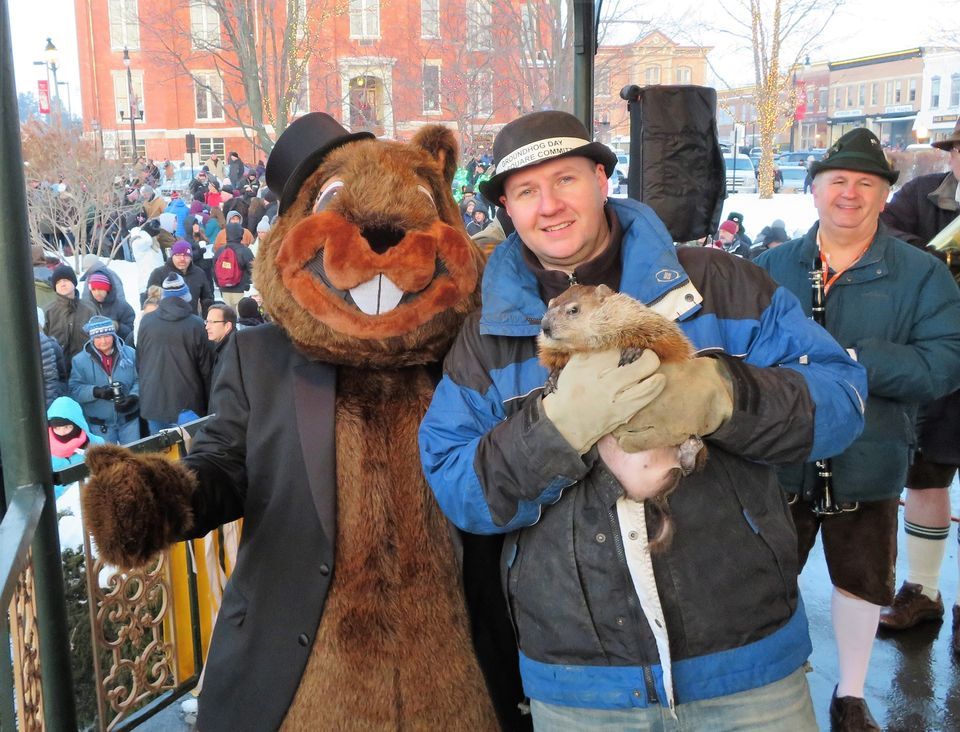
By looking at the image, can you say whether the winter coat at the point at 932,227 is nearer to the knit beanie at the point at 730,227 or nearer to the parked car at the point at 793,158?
the knit beanie at the point at 730,227

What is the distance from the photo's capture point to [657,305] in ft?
6.71

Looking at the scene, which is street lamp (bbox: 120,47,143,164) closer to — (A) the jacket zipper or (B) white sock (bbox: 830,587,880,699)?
(B) white sock (bbox: 830,587,880,699)

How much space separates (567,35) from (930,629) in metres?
3.66

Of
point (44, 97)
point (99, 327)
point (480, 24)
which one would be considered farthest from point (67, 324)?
point (480, 24)

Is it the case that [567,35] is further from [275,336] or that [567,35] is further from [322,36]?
[275,336]

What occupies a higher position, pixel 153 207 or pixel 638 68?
pixel 638 68

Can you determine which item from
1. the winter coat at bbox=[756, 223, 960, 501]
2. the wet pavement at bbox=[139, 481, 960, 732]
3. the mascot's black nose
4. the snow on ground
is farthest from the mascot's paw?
the snow on ground

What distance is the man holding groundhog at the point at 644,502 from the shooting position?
186 cm

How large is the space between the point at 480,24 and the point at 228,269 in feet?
23.0

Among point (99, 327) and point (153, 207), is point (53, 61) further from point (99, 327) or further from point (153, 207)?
point (153, 207)

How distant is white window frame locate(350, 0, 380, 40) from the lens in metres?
6.96

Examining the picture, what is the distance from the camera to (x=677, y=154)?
3.88m

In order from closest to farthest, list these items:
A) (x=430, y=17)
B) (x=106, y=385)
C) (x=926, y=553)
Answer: (x=926, y=553) < (x=430, y=17) < (x=106, y=385)

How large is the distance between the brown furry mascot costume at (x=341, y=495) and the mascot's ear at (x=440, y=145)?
0.33m
